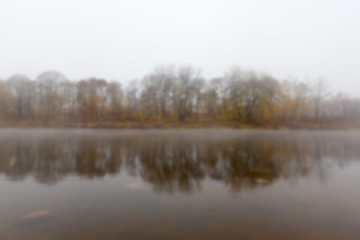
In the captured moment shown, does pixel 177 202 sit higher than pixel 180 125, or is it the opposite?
pixel 180 125

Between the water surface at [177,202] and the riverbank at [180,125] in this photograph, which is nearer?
the water surface at [177,202]

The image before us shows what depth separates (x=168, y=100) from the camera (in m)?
54.2

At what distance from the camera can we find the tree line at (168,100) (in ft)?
161

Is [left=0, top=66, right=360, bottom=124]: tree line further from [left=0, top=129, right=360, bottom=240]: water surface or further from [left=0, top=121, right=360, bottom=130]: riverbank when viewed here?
[left=0, top=129, right=360, bottom=240]: water surface

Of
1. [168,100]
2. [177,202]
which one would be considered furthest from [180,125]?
[177,202]

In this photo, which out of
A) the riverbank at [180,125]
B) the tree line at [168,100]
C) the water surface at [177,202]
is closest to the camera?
the water surface at [177,202]

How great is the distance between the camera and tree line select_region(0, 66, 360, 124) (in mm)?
49219

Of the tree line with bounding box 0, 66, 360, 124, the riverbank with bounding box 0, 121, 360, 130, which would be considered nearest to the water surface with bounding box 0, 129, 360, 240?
the riverbank with bounding box 0, 121, 360, 130

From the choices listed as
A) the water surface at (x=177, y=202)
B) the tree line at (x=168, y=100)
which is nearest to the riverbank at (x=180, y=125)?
the tree line at (x=168, y=100)

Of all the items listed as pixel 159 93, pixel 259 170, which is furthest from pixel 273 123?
pixel 259 170

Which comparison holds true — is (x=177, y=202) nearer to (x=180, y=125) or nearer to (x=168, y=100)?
(x=180, y=125)

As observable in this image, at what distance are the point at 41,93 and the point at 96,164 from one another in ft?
180

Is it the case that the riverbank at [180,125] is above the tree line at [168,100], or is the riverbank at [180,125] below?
below

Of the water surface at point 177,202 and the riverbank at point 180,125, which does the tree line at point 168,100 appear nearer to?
the riverbank at point 180,125
